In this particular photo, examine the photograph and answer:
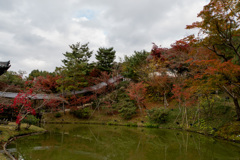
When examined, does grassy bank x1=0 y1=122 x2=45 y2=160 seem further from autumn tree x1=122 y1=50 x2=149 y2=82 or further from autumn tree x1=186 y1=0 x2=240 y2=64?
autumn tree x1=122 y1=50 x2=149 y2=82

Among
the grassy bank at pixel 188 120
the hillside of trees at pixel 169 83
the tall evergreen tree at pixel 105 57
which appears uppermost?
the tall evergreen tree at pixel 105 57

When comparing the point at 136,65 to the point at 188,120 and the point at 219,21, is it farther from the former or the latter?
the point at 219,21

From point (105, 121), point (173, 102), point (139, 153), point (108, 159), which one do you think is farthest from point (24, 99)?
point (173, 102)

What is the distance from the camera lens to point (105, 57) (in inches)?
794

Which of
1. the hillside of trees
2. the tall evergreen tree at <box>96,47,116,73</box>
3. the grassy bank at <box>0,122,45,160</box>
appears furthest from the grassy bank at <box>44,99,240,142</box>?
the grassy bank at <box>0,122,45,160</box>

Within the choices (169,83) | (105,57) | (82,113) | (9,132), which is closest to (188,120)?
(169,83)

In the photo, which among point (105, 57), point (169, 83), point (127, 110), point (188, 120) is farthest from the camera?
point (105, 57)

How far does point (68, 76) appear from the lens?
16688 mm

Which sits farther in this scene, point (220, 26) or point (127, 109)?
point (127, 109)

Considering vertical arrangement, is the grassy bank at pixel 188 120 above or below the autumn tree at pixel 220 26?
below

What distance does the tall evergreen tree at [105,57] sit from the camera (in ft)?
65.0

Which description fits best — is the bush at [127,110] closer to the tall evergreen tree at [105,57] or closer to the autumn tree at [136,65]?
the autumn tree at [136,65]

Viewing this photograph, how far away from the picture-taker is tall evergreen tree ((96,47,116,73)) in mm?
19812

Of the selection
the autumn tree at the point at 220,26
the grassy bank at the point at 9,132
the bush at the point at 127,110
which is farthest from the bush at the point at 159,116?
the grassy bank at the point at 9,132
